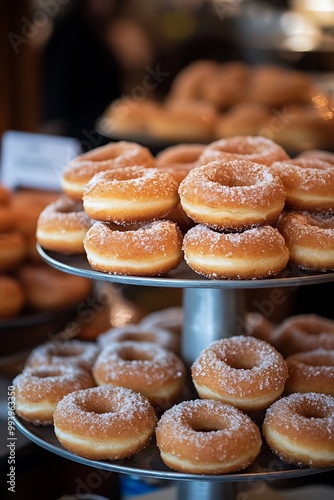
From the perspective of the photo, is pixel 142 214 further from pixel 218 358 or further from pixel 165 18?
pixel 165 18

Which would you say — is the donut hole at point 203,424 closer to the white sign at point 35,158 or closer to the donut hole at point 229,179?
the donut hole at point 229,179

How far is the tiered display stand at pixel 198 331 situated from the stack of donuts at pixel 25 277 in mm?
649

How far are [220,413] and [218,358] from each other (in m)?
0.15

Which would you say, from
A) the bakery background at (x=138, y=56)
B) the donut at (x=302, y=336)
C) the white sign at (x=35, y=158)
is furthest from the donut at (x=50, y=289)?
the donut at (x=302, y=336)

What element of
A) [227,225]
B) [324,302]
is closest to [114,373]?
[227,225]

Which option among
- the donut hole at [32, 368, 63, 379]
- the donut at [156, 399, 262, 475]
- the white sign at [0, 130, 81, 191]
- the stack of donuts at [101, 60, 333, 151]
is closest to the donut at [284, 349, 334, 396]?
the donut at [156, 399, 262, 475]

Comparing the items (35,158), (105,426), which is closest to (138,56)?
(35,158)

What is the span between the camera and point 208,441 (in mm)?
1411

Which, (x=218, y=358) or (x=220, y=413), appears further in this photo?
(x=218, y=358)

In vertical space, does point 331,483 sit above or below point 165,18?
below

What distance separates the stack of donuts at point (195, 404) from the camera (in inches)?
56.4

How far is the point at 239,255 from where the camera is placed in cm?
145

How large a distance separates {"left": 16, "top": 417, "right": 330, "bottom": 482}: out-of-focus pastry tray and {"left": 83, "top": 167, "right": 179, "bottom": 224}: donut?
0.50m

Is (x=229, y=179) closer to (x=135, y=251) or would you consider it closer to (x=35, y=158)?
(x=135, y=251)
